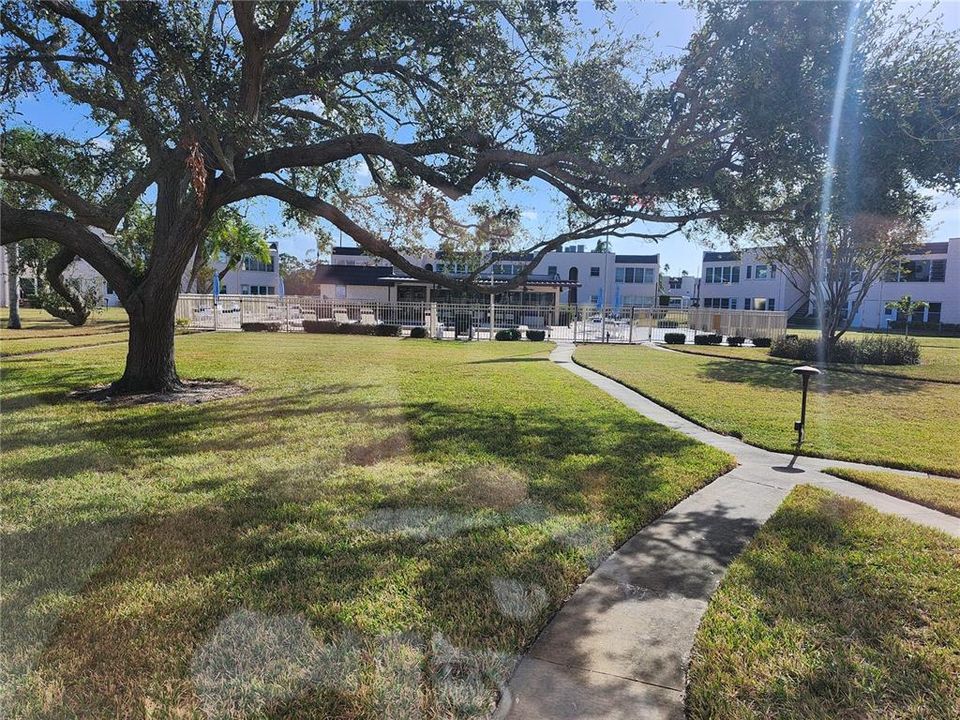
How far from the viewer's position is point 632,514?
459cm

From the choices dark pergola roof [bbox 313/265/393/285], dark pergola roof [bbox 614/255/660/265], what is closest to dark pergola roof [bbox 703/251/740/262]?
dark pergola roof [bbox 614/255/660/265]

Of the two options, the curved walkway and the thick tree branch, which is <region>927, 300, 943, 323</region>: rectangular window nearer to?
the curved walkway

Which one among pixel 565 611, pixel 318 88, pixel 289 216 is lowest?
pixel 565 611

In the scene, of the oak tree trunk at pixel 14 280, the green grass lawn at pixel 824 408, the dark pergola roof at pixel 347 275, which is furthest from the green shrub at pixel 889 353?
the oak tree trunk at pixel 14 280

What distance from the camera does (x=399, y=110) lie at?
1034cm

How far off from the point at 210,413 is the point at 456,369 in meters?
6.93

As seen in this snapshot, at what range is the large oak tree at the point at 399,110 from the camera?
21.4 ft

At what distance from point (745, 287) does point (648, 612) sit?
175 ft

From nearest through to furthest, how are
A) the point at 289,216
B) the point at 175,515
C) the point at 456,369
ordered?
1. the point at 175,515
2. the point at 289,216
3. the point at 456,369

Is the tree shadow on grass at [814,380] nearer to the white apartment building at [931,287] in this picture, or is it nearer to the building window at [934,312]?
the white apartment building at [931,287]

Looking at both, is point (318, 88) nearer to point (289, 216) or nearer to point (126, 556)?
point (289, 216)

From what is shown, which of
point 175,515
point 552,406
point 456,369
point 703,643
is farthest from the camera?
point 456,369

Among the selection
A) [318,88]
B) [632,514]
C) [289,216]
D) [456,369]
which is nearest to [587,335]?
[456,369]

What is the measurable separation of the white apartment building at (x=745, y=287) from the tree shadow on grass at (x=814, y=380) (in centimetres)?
3129
